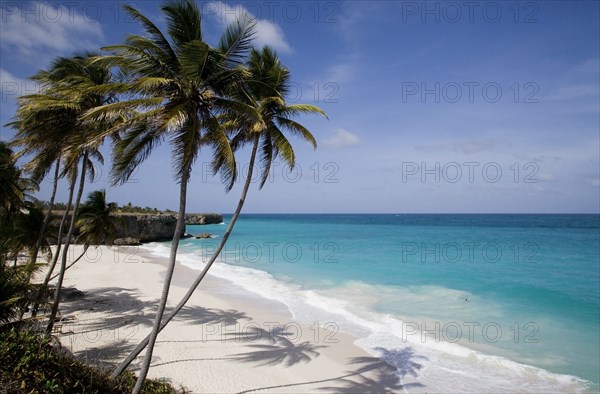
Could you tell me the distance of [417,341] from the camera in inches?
524

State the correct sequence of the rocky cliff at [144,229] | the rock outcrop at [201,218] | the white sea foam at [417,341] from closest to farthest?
1. the white sea foam at [417,341]
2. the rocky cliff at [144,229]
3. the rock outcrop at [201,218]

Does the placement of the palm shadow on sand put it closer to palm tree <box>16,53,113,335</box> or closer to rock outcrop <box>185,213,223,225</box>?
palm tree <box>16,53,113,335</box>

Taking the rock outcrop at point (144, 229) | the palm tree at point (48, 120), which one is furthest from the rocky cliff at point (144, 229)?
the palm tree at point (48, 120)

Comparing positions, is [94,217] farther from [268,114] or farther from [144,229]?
[144,229]

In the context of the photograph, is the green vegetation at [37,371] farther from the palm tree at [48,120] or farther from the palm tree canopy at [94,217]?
the palm tree canopy at [94,217]

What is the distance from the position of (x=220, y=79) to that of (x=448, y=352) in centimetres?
1217

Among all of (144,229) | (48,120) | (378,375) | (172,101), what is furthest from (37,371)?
(144,229)

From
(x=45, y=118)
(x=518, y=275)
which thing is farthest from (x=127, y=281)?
(x=518, y=275)

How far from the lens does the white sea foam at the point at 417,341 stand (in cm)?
1009

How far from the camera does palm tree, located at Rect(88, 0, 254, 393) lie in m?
6.42

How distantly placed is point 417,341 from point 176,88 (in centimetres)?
1265

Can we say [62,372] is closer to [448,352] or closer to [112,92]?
[112,92]

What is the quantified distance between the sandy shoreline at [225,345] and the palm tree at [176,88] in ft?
11.8

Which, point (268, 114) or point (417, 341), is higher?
point (268, 114)
